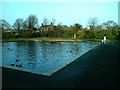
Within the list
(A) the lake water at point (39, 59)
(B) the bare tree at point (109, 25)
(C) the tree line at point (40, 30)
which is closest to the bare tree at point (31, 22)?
(C) the tree line at point (40, 30)

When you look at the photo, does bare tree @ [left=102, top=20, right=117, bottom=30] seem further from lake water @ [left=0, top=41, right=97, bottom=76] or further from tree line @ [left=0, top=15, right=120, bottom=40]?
lake water @ [left=0, top=41, right=97, bottom=76]

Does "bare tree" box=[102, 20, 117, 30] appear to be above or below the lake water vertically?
above

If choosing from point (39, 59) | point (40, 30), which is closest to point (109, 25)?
point (40, 30)

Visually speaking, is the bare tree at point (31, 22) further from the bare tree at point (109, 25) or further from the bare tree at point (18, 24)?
the bare tree at point (109, 25)

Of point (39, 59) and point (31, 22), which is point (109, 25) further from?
point (39, 59)

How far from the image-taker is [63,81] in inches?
346

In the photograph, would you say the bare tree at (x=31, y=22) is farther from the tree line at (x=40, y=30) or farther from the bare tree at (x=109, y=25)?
the bare tree at (x=109, y=25)

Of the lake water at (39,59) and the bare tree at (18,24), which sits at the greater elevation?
the bare tree at (18,24)

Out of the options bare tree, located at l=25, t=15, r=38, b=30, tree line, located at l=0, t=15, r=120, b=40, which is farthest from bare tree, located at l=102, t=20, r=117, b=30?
bare tree, located at l=25, t=15, r=38, b=30

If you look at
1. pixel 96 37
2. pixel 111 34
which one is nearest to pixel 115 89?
pixel 111 34

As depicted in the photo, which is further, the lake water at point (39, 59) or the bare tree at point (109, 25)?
the bare tree at point (109, 25)

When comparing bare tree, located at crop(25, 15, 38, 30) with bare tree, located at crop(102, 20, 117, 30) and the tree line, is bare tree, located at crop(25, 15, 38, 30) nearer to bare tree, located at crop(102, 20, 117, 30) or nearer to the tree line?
the tree line

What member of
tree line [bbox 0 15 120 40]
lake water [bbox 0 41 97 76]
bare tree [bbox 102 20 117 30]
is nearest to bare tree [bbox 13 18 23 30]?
tree line [bbox 0 15 120 40]

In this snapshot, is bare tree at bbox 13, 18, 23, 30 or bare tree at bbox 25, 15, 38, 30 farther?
bare tree at bbox 25, 15, 38, 30
